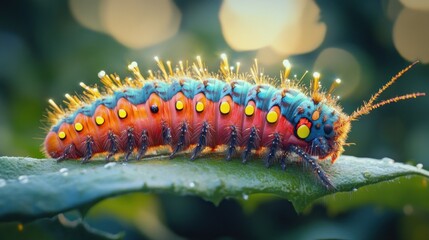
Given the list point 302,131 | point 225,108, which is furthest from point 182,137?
point 302,131

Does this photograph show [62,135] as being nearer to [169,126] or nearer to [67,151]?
[67,151]

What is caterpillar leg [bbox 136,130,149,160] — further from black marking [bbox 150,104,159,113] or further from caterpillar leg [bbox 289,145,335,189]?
caterpillar leg [bbox 289,145,335,189]

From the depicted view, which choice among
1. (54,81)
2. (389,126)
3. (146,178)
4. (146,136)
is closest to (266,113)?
(146,136)

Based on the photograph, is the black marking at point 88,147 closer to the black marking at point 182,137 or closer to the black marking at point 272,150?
the black marking at point 182,137

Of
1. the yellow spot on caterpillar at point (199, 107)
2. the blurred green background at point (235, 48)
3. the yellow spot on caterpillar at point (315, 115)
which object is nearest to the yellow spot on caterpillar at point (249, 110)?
the yellow spot on caterpillar at point (199, 107)

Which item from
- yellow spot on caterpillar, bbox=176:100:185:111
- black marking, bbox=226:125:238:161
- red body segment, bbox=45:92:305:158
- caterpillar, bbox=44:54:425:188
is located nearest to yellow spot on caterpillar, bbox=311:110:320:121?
caterpillar, bbox=44:54:425:188
